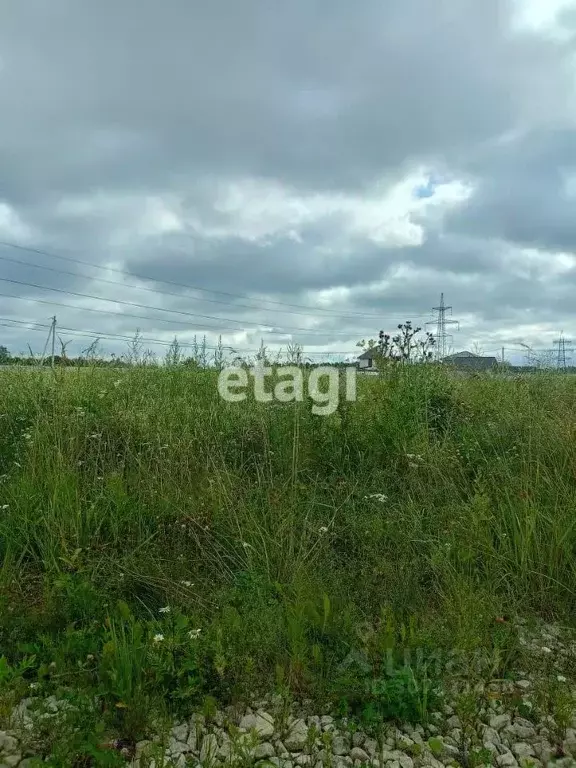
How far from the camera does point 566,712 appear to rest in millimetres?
1902

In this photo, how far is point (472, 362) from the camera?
6902 mm

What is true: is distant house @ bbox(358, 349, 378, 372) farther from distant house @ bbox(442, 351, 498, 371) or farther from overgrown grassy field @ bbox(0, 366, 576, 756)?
distant house @ bbox(442, 351, 498, 371)

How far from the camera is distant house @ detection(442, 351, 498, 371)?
659 cm

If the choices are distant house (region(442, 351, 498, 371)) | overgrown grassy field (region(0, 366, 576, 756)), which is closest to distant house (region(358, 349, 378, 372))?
overgrown grassy field (region(0, 366, 576, 756))

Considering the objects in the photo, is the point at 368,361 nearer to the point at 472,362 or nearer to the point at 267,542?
the point at 472,362

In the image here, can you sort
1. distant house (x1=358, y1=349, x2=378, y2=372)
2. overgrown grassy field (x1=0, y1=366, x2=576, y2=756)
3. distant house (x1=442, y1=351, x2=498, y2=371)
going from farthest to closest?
1. distant house (x1=442, y1=351, x2=498, y2=371)
2. distant house (x1=358, y1=349, x2=378, y2=372)
3. overgrown grassy field (x1=0, y1=366, x2=576, y2=756)

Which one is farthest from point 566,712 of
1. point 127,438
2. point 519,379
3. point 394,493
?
point 519,379

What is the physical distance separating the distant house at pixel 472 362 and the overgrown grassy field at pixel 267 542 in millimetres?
1468

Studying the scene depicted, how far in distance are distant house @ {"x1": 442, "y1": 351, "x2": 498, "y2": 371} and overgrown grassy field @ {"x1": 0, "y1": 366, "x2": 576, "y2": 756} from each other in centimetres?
147

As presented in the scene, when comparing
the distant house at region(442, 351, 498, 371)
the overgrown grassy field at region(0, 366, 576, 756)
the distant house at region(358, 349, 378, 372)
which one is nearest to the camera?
the overgrown grassy field at region(0, 366, 576, 756)

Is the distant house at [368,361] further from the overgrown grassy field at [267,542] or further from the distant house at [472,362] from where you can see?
the distant house at [472,362]

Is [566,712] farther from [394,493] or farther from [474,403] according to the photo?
[474,403]

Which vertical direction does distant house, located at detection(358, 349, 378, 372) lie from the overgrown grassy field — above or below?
above

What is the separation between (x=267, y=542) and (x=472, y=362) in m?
4.71
